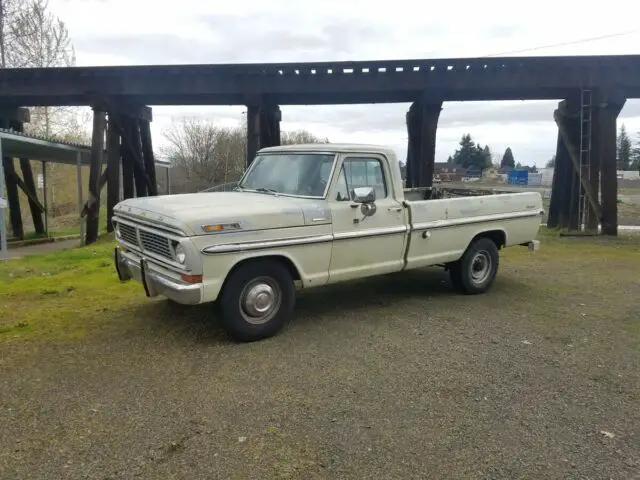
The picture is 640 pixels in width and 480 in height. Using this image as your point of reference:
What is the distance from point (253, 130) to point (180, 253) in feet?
27.5

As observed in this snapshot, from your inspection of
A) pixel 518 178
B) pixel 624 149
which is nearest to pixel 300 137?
pixel 518 178

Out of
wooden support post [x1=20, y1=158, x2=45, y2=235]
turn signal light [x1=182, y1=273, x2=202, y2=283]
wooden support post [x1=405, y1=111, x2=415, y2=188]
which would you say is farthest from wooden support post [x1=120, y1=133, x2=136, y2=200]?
turn signal light [x1=182, y1=273, x2=202, y2=283]

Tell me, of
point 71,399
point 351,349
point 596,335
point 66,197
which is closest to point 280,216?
point 351,349

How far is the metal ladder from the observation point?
1213 centimetres

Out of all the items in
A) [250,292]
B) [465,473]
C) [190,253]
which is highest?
[190,253]

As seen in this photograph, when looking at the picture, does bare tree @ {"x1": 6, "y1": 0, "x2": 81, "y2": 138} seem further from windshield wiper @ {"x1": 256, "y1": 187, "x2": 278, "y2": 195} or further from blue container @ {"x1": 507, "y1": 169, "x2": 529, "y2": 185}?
blue container @ {"x1": 507, "y1": 169, "x2": 529, "y2": 185}

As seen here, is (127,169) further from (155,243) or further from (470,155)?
(470,155)

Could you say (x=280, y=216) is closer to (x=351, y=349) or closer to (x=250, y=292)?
(x=250, y=292)

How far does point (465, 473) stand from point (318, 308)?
337 cm

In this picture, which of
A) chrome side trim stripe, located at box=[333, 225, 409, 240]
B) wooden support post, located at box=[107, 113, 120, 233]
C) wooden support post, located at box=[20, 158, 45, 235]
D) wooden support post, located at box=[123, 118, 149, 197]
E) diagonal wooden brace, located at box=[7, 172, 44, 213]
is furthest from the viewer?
wooden support post, located at box=[20, 158, 45, 235]

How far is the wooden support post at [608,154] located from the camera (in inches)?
477

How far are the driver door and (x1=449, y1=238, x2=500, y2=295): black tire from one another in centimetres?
116

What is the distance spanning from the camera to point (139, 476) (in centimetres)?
279

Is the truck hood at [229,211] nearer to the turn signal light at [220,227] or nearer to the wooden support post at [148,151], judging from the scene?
the turn signal light at [220,227]
